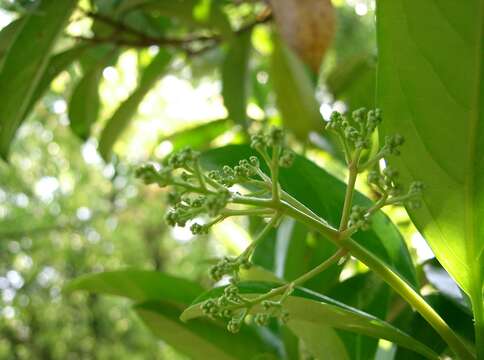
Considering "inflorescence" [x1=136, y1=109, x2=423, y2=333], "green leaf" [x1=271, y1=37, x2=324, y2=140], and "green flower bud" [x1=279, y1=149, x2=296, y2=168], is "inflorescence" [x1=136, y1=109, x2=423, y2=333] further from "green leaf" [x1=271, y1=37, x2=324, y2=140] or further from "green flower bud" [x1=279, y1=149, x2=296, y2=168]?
"green leaf" [x1=271, y1=37, x2=324, y2=140]

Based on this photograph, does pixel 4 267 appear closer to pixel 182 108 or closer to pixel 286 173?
pixel 182 108

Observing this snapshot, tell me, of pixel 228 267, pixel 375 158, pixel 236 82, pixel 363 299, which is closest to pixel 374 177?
pixel 375 158

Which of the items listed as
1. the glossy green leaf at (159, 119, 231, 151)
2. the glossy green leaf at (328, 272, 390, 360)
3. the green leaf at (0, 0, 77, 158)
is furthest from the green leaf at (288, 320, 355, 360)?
the glossy green leaf at (159, 119, 231, 151)

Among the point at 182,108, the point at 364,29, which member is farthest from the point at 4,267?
the point at 364,29

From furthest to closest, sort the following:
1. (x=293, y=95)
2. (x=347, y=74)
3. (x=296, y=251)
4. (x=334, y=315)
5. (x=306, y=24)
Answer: (x=347, y=74) → (x=293, y=95) → (x=306, y=24) → (x=296, y=251) → (x=334, y=315)

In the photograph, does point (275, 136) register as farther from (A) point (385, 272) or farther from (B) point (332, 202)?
(B) point (332, 202)

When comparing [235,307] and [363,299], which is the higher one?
[235,307]

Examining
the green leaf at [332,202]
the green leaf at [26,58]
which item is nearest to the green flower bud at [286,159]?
the green leaf at [332,202]
